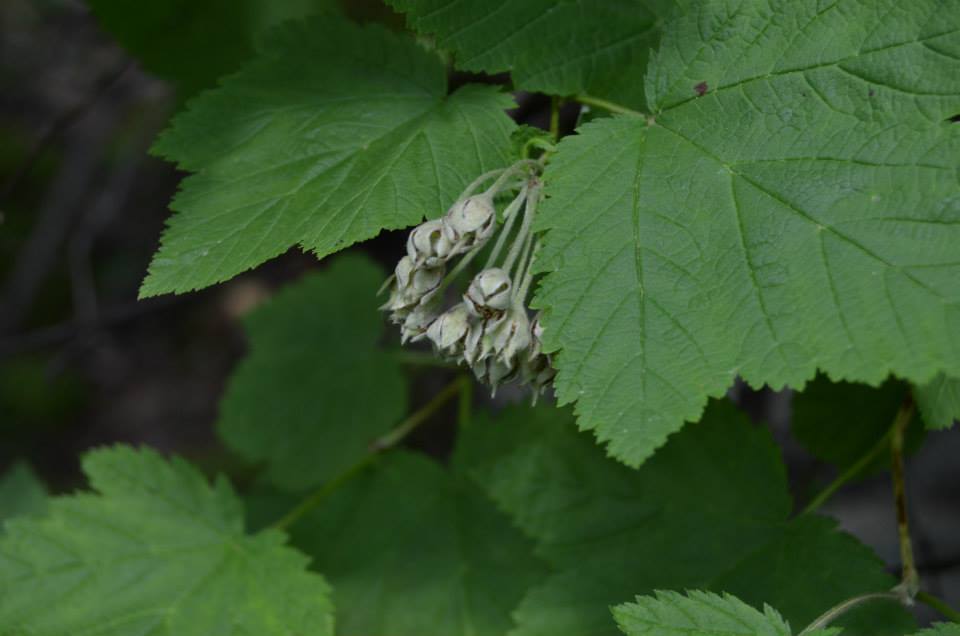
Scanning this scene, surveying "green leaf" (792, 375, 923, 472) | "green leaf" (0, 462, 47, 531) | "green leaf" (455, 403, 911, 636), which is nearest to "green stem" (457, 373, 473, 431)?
"green leaf" (455, 403, 911, 636)

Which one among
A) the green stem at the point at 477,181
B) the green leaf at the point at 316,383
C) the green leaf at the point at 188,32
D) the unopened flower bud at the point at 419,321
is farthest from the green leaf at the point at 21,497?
the green stem at the point at 477,181

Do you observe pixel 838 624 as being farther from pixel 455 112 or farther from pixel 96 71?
pixel 96 71

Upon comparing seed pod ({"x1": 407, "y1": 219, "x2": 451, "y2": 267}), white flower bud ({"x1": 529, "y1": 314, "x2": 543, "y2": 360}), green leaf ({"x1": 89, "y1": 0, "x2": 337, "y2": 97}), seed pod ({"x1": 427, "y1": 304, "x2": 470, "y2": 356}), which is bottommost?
white flower bud ({"x1": 529, "y1": 314, "x2": 543, "y2": 360})

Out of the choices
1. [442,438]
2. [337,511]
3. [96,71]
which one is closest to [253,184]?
[337,511]

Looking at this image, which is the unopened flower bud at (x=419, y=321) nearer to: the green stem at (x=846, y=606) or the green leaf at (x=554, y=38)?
the green leaf at (x=554, y=38)

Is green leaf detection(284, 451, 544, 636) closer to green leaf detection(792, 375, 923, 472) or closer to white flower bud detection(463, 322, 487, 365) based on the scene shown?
green leaf detection(792, 375, 923, 472)
